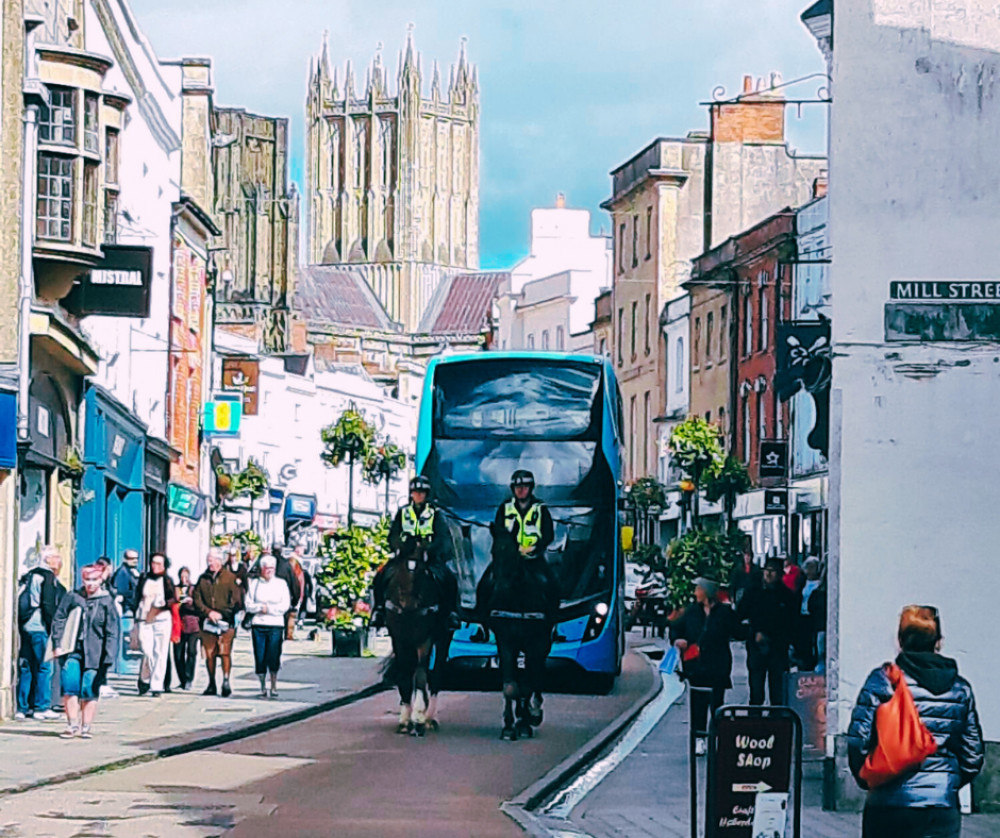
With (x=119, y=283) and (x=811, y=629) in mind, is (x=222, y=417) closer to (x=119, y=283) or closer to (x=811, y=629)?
(x=119, y=283)

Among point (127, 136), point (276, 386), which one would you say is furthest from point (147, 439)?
point (276, 386)

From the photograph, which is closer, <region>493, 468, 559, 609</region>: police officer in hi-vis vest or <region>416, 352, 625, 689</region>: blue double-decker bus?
<region>493, 468, 559, 609</region>: police officer in hi-vis vest

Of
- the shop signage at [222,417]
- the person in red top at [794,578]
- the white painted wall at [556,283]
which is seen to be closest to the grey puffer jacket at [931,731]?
the person in red top at [794,578]

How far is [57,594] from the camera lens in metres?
24.8

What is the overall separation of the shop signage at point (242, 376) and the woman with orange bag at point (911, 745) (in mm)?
59123

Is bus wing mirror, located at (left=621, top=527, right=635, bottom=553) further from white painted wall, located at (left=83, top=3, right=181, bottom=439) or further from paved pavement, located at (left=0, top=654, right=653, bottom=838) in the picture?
white painted wall, located at (left=83, top=3, right=181, bottom=439)

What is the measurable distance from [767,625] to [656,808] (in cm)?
620

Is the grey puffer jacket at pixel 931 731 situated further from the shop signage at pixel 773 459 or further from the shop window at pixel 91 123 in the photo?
the shop signage at pixel 773 459

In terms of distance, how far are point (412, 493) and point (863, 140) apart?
22.0ft

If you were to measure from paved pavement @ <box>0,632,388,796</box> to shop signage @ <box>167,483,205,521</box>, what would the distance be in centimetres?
1163

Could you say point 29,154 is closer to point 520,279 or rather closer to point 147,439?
point 147,439

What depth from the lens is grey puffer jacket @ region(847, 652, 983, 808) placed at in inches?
386

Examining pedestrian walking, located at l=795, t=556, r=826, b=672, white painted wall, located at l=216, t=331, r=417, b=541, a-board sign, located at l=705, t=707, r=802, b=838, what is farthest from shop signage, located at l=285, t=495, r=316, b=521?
a-board sign, located at l=705, t=707, r=802, b=838

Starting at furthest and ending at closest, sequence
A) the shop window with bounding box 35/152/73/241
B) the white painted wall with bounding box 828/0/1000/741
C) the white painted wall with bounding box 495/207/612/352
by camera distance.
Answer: the white painted wall with bounding box 495/207/612/352 < the shop window with bounding box 35/152/73/241 < the white painted wall with bounding box 828/0/1000/741
